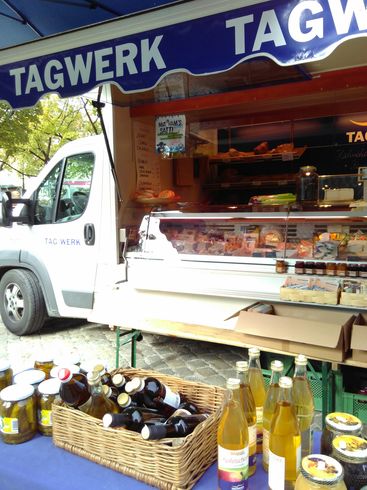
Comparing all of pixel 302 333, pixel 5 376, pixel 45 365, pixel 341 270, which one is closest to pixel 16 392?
pixel 5 376

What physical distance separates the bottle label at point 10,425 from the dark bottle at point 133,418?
0.40 meters

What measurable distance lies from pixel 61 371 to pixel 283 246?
2.85 metres

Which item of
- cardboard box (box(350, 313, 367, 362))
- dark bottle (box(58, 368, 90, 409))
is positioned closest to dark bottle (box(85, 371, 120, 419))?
dark bottle (box(58, 368, 90, 409))

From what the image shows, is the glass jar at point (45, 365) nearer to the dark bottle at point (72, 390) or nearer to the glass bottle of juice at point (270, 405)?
the dark bottle at point (72, 390)

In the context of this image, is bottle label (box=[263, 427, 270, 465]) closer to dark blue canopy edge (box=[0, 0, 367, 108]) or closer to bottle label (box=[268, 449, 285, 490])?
bottle label (box=[268, 449, 285, 490])

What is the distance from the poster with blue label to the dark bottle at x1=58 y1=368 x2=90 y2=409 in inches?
147

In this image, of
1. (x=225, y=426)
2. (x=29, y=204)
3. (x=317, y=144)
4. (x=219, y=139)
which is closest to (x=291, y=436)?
(x=225, y=426)

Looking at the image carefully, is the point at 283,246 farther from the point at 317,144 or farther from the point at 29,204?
the point at 29,204

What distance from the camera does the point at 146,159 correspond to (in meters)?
5.35

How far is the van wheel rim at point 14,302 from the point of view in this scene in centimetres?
553

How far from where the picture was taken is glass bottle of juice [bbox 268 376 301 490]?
129 centimetres

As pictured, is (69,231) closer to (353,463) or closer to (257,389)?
(257,389)

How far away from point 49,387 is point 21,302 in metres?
4.05

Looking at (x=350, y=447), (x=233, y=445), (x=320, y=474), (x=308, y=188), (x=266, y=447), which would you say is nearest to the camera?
(x=320, y=474)
